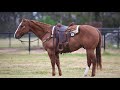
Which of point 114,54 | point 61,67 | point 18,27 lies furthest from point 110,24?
point 18,27

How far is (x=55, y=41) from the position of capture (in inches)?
254

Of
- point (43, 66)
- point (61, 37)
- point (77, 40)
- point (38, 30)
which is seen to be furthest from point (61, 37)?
point (43, 66)

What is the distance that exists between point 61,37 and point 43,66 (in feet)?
1.66

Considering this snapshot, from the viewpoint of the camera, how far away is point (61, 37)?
6.41m

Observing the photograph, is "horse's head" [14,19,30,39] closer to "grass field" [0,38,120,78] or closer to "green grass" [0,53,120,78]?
"grass field" [0,38,120,78]

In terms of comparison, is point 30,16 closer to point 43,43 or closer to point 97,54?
point 43,43

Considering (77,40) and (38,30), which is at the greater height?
(38,30)

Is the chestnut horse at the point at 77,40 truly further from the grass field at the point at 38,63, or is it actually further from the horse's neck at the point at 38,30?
the grass field at the point at 38,63

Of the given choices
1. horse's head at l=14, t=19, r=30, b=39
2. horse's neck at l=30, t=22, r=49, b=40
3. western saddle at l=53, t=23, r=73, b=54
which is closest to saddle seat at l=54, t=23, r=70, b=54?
western saddle at l=53, t=23, r=73, b=54

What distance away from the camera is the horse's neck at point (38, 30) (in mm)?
6516

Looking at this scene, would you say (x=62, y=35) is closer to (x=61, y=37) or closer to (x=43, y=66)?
(x=61, y=37)

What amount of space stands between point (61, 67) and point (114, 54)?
0.91 m

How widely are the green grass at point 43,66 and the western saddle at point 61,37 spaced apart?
0.75 feet

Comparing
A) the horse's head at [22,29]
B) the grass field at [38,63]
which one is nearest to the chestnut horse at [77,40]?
the horse's head at [22,29]
